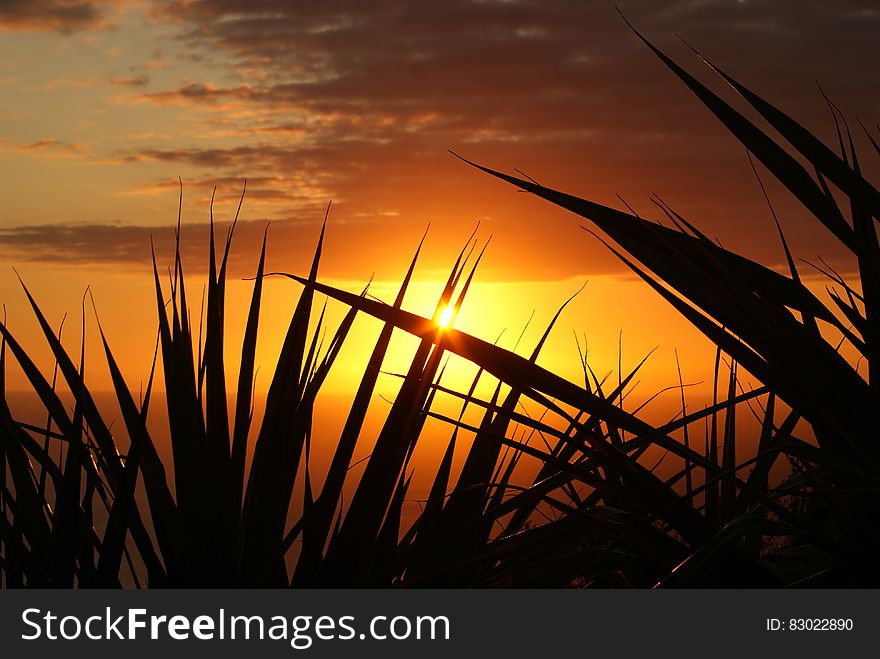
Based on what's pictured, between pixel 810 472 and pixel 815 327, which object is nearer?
pixel 810 472

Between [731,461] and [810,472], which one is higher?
[731,461]

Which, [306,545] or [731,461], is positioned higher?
[731,461]

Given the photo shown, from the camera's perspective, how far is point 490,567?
4.17ft

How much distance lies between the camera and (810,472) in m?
0.86

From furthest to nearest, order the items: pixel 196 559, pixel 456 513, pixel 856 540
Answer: pixel 456 513, pixel 196 559, pixel 856 540

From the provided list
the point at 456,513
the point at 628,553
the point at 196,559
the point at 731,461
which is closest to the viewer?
the point at 628,553

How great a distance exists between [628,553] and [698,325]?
24 centimetres

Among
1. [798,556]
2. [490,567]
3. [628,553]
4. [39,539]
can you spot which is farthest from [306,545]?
[798,556]

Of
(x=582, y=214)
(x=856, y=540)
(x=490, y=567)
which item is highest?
(x=582, y=214)

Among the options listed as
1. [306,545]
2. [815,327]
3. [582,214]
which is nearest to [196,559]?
[306,545]
